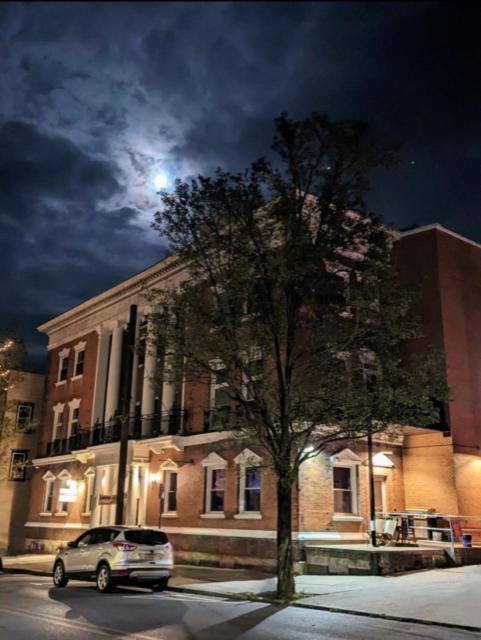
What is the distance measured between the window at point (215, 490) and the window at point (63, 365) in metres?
15.5

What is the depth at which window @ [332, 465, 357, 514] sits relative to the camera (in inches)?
867

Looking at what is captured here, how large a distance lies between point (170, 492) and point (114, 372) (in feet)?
26.1

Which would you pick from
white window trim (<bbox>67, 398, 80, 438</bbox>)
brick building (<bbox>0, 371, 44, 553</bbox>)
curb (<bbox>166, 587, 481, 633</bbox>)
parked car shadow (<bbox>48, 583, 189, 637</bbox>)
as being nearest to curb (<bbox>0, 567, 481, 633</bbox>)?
curb (<bbox>166, 587, 481, 633</bbox>)

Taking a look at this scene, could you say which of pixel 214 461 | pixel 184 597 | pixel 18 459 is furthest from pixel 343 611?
pixel 18 459

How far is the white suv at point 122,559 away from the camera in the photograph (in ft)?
51.5

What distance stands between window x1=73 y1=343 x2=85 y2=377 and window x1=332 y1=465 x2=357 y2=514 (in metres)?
17.9

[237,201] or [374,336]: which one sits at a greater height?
[237,201]

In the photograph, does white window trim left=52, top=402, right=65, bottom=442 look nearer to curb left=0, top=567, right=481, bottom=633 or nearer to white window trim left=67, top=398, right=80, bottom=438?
white window trim left=67, top=398, right=80, bottom=438

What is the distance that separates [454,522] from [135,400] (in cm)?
1561

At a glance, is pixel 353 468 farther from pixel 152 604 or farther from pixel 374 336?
pixel 152 604

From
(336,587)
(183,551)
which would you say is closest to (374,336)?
(336,587)

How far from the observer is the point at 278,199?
16.0 m

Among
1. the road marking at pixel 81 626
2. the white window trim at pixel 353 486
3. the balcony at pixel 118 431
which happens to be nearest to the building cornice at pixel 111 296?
the balcony at pixel 118 431

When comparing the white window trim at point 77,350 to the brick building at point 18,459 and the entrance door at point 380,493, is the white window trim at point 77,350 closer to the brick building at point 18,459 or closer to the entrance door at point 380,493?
the brick building at point 18,459
